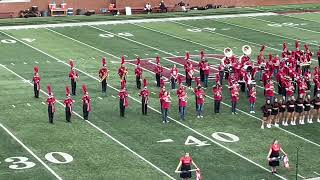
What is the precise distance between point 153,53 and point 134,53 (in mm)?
830

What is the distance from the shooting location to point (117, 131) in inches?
949

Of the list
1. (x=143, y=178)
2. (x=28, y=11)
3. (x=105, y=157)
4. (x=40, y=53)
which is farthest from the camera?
(x=28, y=11)

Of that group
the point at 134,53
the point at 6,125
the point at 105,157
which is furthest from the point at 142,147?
the point at 134,53

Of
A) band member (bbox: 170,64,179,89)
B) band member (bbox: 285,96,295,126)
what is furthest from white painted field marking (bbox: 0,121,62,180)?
band member (bbox: 285,96,295,126)

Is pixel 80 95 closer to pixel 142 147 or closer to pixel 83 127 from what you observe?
pixel 83 127

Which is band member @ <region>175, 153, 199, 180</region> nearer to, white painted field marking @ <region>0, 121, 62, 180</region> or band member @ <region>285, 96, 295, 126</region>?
white painted field marking @ <region>0, 121, 62, 180</region>

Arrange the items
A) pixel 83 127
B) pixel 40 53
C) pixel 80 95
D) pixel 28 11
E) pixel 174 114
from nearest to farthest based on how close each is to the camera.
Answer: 1. pixel 83 127
2. pixel 174 114
3. pixel 80 95
4. pixel 40 53
5. pixel 28 11

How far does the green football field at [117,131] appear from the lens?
21.0 meters

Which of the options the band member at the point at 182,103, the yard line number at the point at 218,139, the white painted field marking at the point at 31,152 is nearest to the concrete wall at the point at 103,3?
the white painted field marking at the point at 31,152

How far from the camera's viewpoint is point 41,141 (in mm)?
22953

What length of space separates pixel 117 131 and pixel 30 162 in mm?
3632

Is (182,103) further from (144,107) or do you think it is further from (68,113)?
(68,113)

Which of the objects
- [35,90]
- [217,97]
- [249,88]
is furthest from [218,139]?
[35,90]

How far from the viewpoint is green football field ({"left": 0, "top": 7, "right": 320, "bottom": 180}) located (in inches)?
828
